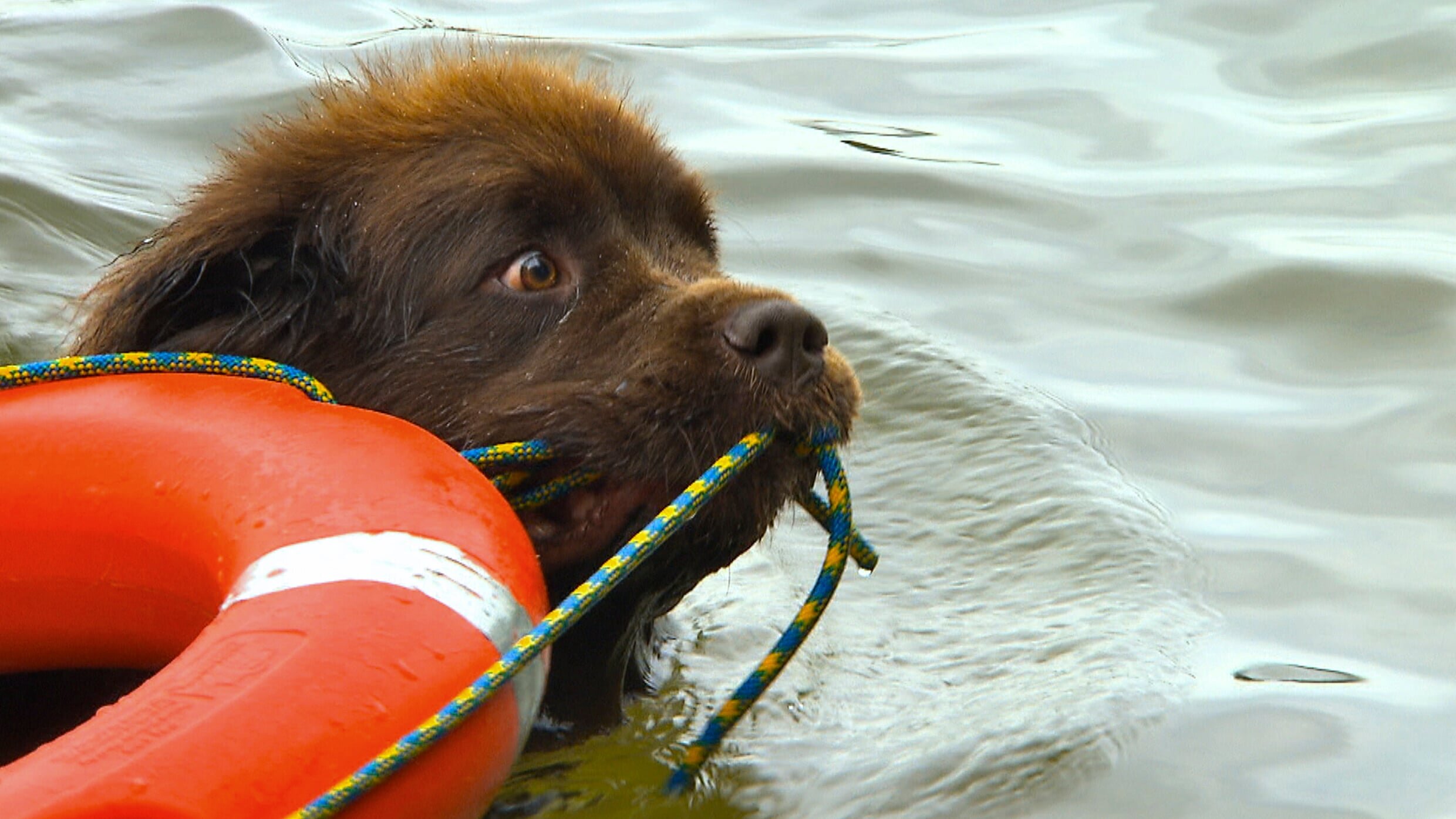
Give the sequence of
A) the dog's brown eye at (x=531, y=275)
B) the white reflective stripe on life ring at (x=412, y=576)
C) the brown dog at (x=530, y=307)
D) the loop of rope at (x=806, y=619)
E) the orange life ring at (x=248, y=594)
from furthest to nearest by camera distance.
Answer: the dog's brown eye at (x=531, y=275), the brown dog at (x=530, y=307), the loop of rope at (x=806, y=619), the white reflective stripe on life ring at (x=412, y=576), the orange life ring at (x=248, y=594)

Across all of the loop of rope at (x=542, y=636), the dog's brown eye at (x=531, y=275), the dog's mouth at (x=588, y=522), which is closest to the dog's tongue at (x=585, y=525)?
the dog's mouth at (x=588, y=522)

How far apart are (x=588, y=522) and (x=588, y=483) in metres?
0.09

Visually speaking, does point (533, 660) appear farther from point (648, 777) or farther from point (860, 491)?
point (860, 491)

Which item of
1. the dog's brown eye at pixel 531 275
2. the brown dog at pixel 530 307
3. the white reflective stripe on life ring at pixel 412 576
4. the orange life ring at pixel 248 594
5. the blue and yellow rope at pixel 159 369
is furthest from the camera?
the dog's brown eye at pixel 531 275

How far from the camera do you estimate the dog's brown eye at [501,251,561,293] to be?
4.02 metres

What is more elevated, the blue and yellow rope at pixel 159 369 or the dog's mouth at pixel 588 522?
the blue and yellow rope at pixel 159 369

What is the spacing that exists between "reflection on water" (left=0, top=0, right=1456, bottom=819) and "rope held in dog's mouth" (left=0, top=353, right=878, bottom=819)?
34 cm

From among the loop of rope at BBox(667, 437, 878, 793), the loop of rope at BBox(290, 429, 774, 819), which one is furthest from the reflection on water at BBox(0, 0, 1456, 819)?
the loop of rope at BBox(290, 429, 774, 819)

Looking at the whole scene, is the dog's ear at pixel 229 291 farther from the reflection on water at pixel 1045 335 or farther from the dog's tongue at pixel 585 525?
the reflection on water at pixel 1045 335

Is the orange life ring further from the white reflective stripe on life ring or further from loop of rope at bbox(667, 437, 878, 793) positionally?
loop of rope at bbox(667, 437, 878, 793)

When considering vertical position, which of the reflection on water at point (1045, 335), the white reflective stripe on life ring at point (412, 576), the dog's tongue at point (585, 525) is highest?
the white reflective stripe on life ring at point (412, 576)

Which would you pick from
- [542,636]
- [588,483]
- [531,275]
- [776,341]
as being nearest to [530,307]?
[531,275]

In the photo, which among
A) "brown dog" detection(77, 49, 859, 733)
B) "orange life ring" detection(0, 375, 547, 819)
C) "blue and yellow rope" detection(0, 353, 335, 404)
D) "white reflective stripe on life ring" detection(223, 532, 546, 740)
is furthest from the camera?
"brown dog" detection(77, 49, 859, 733)

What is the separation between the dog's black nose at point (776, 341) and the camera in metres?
3.67
